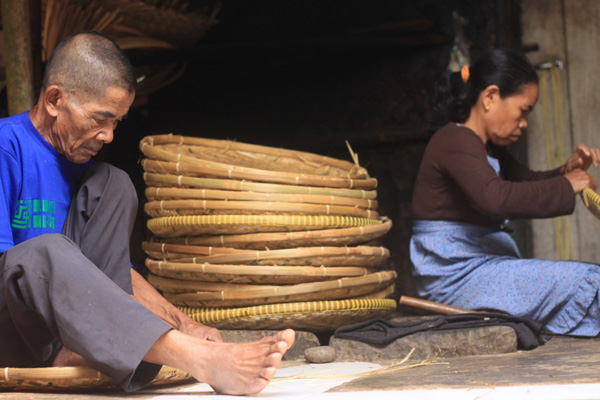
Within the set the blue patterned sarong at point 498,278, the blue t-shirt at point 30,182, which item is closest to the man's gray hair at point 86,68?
the blue t-shirt at point 30,182

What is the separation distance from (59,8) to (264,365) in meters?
2.03

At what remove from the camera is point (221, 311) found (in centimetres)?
252

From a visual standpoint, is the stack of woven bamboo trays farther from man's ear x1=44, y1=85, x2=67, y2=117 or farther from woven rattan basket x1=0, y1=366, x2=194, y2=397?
woven rattan basket x1=0, y1=366, x2=194, y2=397

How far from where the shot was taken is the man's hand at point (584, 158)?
294 cm

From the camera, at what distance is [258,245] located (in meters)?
2.52

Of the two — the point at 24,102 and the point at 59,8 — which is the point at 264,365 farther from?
the point at 59,8

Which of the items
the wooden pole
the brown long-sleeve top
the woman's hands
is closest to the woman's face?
the brown long-sleeve top

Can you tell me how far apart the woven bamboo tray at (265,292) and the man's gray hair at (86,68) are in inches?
35.8

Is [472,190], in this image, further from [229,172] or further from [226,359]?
[226,359]

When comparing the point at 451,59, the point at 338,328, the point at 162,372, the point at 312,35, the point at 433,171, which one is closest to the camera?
the point at 162,372

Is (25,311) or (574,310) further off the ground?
(25,311)

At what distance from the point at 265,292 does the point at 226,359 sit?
0.93 meters

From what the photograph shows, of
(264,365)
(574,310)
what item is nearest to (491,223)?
(574,310)

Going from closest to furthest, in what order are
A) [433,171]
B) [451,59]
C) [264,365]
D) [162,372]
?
[264,365] → [162,372] → [433,171] → [451,59]
